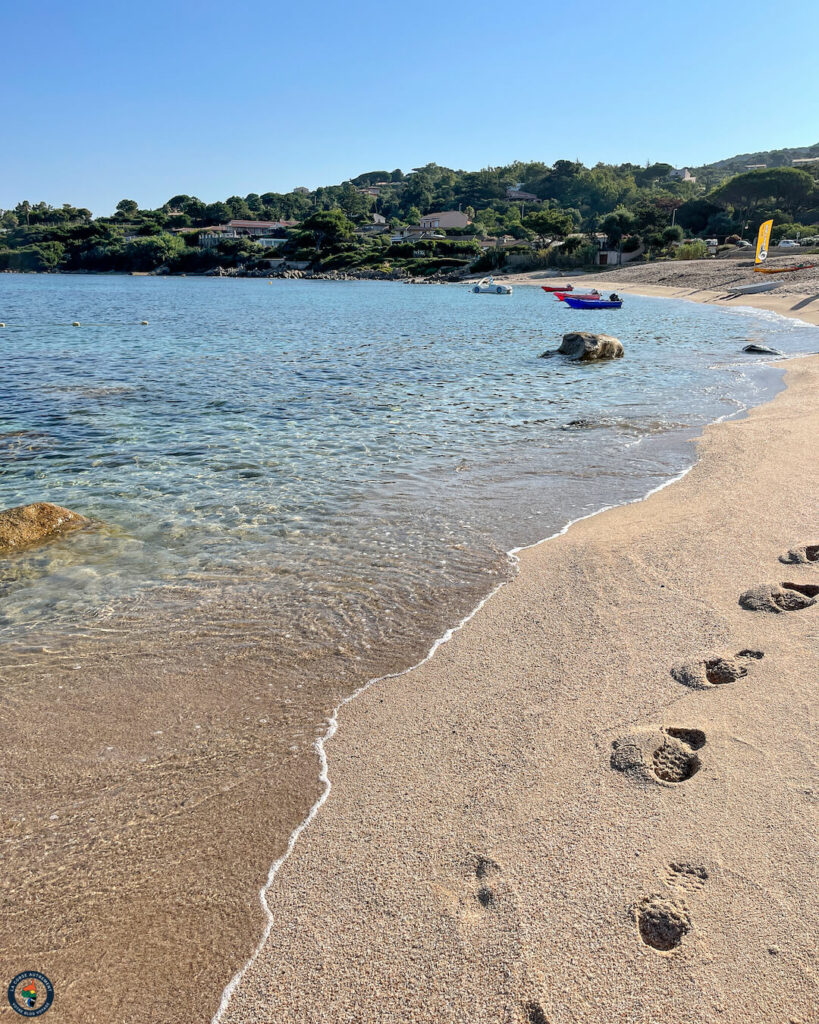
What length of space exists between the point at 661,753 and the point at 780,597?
8.29 feet

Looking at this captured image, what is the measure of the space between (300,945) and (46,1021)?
110cm

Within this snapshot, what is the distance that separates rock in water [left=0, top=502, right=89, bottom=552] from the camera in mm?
8023

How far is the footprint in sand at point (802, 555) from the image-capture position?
21.3ft

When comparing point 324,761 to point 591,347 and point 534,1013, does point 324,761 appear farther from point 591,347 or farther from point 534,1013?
point 591,347

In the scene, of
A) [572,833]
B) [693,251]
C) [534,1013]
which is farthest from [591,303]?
[534,1013]

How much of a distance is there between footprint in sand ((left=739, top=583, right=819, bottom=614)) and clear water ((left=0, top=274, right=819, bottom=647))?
101 inches

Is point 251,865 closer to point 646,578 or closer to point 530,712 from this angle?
point 530,712

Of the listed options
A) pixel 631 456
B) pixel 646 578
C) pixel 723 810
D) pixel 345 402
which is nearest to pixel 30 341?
pixel 345 402

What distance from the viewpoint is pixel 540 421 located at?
15078 millimetres

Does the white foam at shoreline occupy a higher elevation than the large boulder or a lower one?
higher

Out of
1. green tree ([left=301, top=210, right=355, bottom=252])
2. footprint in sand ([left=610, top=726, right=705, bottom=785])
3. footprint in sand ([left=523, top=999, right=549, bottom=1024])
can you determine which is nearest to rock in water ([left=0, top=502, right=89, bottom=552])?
footprint in sand ([left=610, top=726, right=705, bottom=785])

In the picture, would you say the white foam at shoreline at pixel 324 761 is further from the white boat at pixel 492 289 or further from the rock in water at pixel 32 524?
the white boat at pixel 492 289

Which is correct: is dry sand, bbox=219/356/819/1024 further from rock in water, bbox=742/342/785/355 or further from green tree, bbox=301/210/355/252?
green tree, bbox=301/210/355/252

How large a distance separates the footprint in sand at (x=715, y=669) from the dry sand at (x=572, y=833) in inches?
0.7
